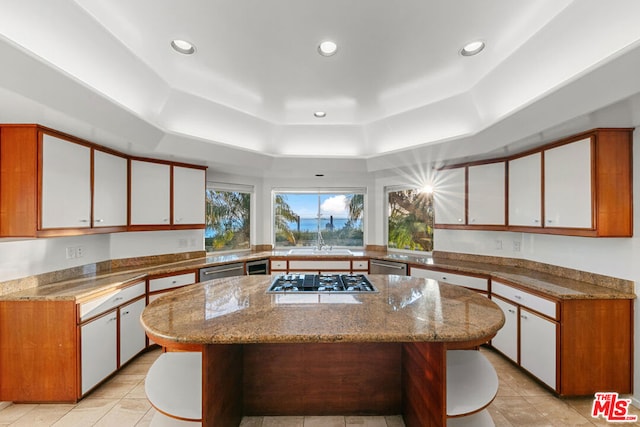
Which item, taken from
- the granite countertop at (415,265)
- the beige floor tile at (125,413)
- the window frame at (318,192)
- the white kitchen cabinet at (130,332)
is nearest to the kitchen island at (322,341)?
the beige floor tile at (125,413)

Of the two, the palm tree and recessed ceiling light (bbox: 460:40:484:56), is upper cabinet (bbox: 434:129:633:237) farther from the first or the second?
the palm tree

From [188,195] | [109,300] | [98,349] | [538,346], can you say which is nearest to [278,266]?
[188,195]

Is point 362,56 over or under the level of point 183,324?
over

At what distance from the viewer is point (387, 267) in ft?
12.9

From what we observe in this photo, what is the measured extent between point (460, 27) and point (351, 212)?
10.9 feet

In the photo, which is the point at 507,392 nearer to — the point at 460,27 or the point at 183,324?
the point at 183,324

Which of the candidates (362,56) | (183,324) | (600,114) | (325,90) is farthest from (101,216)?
(600,114)

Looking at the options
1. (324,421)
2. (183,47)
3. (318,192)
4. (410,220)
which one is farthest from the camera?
(318,192)

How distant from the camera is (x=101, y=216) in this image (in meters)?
2.76

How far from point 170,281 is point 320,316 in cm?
234

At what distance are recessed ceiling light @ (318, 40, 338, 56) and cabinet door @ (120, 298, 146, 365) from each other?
289cm

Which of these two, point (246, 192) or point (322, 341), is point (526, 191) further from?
point (246, 192)

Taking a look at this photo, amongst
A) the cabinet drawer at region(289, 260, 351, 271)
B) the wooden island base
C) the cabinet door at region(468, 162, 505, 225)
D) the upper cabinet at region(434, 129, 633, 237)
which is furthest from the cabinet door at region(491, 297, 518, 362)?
the cabinet drawer at region(289, 260, 351, 271)

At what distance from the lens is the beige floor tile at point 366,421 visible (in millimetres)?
1908
